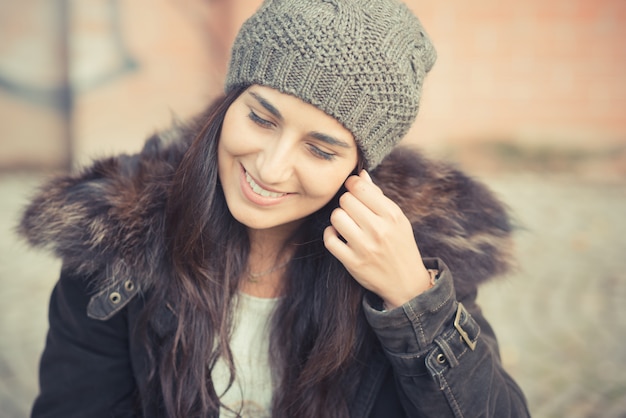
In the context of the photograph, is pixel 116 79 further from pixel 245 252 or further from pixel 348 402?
pixel 348 402

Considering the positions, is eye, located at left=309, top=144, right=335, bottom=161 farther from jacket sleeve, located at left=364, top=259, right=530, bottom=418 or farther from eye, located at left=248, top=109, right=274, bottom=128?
jacket sleeve, located at left=364, top=259, right=530, bottom=418

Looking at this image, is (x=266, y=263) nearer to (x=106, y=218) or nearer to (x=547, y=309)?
(x=106, y=218)

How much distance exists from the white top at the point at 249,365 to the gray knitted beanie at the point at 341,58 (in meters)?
0.62

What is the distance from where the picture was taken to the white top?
1909mm

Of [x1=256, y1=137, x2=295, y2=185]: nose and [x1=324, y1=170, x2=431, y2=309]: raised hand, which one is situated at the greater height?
[x1=256, y1=137, x2=295, y2=185]: nose

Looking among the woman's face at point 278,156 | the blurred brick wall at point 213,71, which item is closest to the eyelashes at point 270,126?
the woman's face at point 278,156

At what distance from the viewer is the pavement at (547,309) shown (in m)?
3.23

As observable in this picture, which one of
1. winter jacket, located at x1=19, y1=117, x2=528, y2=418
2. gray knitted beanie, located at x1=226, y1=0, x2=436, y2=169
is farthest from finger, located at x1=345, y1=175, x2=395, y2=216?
winter jacket, located at x1=19, y1=117, x2=528, y2=418

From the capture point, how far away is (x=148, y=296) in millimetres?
1821

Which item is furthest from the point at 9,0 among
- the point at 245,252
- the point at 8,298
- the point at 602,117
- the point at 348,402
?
the point at 602,117

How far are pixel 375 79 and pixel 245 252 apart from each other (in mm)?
681

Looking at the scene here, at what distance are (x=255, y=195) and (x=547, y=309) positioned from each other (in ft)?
9.88

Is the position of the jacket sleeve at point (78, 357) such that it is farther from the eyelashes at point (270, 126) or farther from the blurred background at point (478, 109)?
the blurred background at point (478, 109)

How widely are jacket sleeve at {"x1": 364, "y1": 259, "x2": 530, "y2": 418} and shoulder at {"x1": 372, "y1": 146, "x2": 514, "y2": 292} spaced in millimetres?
191
